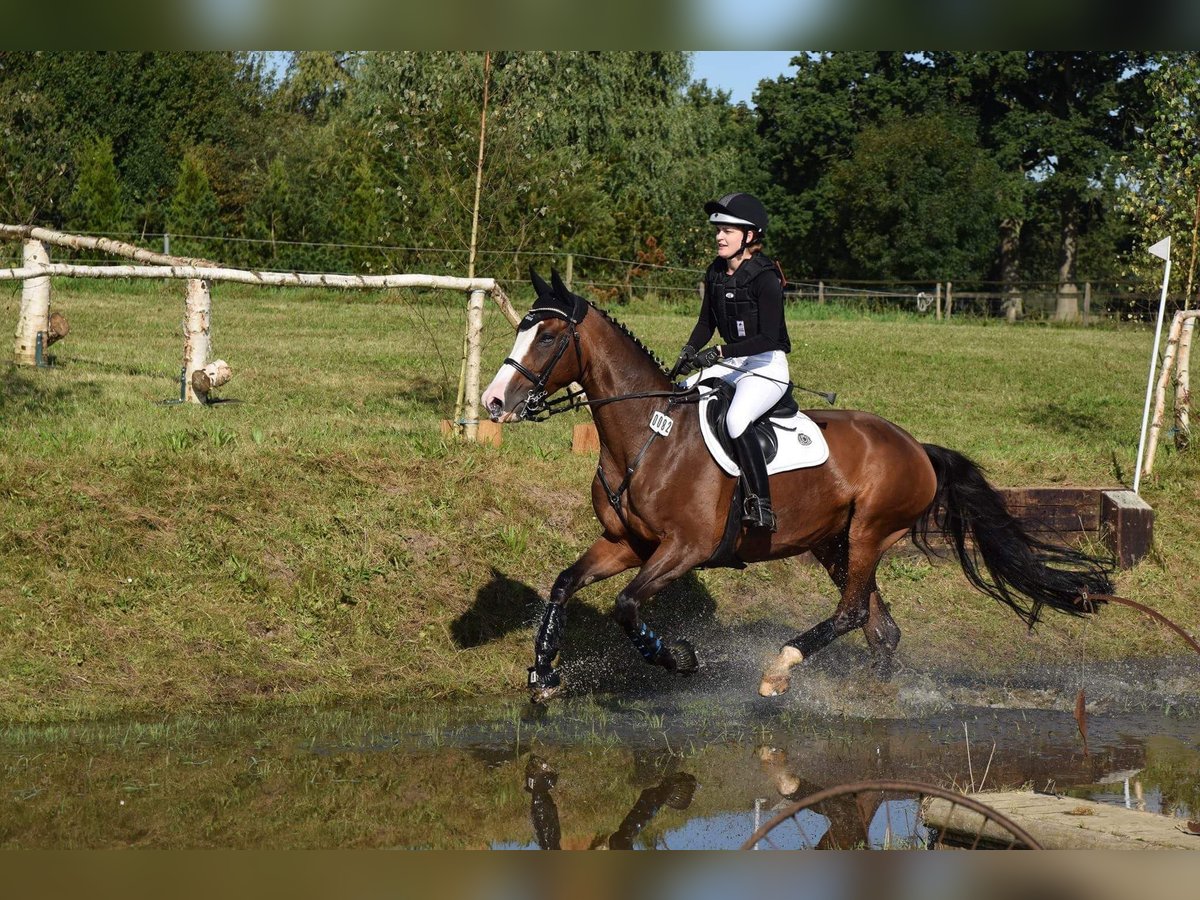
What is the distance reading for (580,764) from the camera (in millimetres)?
7676

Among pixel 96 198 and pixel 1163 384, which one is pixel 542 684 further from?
pixel 96 198

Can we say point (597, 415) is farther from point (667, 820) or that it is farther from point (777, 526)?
point (667, 820)

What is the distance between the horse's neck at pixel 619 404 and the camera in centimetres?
842

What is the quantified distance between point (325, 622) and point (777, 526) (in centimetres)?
351

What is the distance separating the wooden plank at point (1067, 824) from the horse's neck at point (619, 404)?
2863 mm

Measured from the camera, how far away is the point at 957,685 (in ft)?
32.8

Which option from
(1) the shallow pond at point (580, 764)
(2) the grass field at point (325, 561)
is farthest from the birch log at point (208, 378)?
(1) the shallow pond at point (580, 764)

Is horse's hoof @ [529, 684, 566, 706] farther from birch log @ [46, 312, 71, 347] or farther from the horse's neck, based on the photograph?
birch log @ [46, 312, 71, 347]

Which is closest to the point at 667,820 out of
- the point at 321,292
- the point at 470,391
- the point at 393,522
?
the point at 393,522

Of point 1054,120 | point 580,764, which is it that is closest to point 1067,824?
point 580,764

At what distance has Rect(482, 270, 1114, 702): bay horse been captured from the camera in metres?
8.11

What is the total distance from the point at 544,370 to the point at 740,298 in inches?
54.2

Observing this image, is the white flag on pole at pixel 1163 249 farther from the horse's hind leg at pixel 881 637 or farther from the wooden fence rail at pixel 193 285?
the wooden fence rail at pixel 193 285
